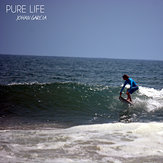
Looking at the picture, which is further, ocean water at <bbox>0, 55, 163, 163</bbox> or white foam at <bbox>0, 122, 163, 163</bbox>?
ocean water at <bbox>0, 55, 163, 163</bbox>

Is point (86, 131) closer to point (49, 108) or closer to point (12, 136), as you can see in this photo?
point (12, 136)

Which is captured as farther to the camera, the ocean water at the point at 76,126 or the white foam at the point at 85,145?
the ocean water at the point at 76,126

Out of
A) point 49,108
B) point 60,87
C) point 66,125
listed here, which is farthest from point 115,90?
point 66,125

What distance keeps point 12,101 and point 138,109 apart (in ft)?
24.2

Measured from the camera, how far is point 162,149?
5.61 m

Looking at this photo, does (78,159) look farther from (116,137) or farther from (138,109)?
(138,109)

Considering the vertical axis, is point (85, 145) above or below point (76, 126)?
above

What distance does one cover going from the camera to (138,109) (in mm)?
12539

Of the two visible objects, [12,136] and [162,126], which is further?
[162,126]

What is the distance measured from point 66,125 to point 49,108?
10.5 ft

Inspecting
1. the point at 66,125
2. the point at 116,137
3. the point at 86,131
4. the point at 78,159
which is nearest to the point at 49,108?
the point at 66,125

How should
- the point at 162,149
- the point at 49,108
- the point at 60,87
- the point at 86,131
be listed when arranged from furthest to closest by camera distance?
the point at 60,87, the point at 49,108, the point at 86,131, the point at 162,149

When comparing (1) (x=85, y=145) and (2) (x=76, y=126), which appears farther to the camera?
(2) (x=76, y=126)

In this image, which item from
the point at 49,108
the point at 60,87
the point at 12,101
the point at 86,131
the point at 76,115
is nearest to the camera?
the point at 86,131
